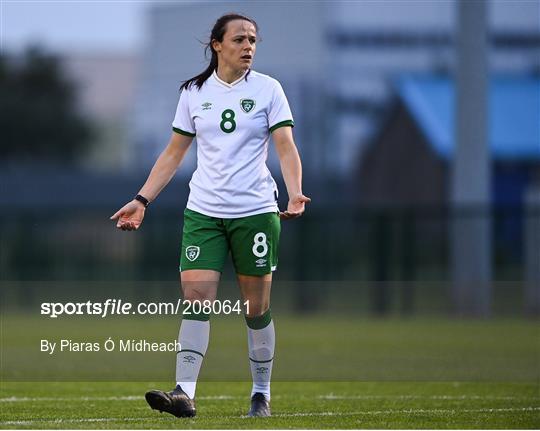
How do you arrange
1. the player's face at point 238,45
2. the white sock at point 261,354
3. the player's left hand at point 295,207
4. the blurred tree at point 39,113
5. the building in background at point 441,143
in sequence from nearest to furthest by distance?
1. the player's left hand at point 295,207
2. the player's face at point 238,45
3. the white sock at point 261,354
4. the building in background at point 441,143
5. the blurred tree at point 39,113

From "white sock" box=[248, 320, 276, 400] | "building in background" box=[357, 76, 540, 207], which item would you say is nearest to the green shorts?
"white sock" box=[248, 320, 276, 400]

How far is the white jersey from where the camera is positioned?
772 cm

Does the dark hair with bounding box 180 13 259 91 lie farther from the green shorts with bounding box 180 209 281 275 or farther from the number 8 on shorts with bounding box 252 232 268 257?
the number 8 on shorts with bounding box 252 232 268 257

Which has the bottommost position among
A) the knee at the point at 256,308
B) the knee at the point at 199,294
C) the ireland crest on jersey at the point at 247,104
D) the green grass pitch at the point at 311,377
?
the green grass pitch at the point at 311,377

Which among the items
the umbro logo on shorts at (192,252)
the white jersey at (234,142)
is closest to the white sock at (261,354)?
the umbro logo on shorts at (192,252)

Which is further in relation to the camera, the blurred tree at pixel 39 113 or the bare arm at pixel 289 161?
the blurred tree at pixel 39 113

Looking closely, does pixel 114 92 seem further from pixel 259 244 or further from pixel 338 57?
pixel 259 244

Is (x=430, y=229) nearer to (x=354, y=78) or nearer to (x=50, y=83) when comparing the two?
(x=354, y=78)

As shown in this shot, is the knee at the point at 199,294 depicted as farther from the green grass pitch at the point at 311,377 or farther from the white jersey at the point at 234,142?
the green grass pitch at the point at 311,377

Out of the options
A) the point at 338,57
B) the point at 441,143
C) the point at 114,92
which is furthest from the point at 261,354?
the point at 114,92

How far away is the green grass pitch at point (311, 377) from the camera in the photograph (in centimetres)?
813

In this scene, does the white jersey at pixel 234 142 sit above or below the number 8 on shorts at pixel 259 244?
above

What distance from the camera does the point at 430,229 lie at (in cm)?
2233

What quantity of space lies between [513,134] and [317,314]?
7313 mm
